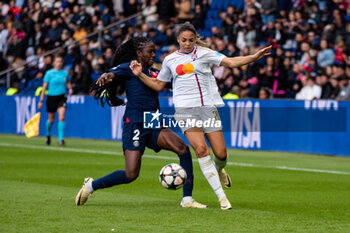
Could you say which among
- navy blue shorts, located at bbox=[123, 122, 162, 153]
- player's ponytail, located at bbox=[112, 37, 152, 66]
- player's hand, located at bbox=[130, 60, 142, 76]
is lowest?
navy blue shorts, located at bbox=[123, 122, 162, 153]

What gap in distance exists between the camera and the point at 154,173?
13.4 metres

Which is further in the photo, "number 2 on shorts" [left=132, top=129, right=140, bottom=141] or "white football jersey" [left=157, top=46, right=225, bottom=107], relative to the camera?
"number 2 on shorts" [left=132, top=129, right=140, bottom=141]

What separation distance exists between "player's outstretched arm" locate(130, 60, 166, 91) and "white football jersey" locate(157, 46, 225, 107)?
0.22m

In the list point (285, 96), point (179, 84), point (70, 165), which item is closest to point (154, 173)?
point (70, 165)

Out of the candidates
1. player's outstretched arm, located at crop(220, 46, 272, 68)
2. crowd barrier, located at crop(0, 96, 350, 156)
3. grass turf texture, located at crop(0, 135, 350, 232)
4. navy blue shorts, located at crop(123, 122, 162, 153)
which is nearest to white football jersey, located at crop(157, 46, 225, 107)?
player's outstretched arm, located at crop(220, 46, 272, 68)

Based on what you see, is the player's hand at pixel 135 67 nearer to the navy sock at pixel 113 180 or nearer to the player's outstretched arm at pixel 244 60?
the player's outstretched arm at pixel 244 60

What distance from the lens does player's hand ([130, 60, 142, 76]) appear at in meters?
8.71

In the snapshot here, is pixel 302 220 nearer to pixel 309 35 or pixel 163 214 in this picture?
pixel 163 214

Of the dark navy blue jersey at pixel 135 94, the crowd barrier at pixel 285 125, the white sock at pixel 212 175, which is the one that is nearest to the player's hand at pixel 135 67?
the dark navy blue jersey at pixel 135 94

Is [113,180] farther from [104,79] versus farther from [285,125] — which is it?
[285,125]

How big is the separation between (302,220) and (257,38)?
47.7 ft

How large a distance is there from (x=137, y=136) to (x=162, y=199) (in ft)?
4.43

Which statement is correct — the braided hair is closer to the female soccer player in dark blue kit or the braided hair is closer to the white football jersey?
the female soccer player in dark blue kit

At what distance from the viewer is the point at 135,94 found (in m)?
9.01
